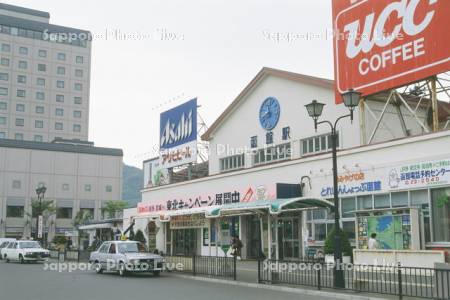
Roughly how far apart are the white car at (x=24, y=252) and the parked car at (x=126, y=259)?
34.9 ft

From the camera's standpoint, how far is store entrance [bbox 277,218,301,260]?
2958cm

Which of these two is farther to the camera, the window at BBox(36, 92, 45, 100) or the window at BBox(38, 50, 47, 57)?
the window at BBox(38, 50, 47, 57)

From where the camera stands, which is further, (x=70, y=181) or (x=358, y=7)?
(x=70, y=181)

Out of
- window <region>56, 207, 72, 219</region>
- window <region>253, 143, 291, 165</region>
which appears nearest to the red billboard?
window <region>253, 143, 291, 165</region>

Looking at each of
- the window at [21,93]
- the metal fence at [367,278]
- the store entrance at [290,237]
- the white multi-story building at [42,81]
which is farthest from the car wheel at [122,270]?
the window at [21,93]

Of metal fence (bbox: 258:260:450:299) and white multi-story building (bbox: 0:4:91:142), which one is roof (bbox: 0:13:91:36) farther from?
metal fence (bbox: 258:260:450:299)

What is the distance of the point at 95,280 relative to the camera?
21109 mm

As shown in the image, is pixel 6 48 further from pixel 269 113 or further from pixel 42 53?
pixel 269 113

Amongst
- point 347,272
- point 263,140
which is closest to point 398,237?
point 347,272

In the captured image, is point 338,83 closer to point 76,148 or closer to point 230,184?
point 230,184

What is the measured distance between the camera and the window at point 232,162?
121 ft

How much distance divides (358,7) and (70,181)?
73.0 metres

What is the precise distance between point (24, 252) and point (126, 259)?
14.6m

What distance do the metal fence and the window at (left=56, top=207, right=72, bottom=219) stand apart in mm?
76277
